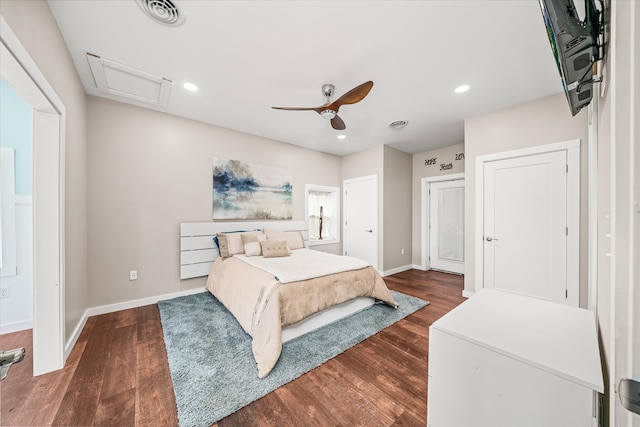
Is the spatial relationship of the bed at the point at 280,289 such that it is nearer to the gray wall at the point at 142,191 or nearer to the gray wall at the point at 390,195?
the gray wall at the point at 142,191

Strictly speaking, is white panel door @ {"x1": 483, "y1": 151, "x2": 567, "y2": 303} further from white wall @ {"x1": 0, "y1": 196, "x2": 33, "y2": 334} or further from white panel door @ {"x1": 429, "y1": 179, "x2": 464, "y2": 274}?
white wall @ {"x1": 0, "y1": 196, "x2": 33, "y2": 334}

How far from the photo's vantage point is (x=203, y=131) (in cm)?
345

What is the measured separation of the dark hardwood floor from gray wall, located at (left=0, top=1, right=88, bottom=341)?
1.39 feet

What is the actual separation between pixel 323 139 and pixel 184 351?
3.62 m

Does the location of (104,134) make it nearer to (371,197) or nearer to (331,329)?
(331,329)

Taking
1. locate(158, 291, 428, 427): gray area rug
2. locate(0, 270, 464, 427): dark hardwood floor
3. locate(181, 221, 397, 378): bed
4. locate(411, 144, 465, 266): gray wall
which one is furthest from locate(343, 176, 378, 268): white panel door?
locate(0, 270, 464, 427): dark hardwood floor

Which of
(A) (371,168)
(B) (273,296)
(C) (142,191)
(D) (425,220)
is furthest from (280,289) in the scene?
(D) (425,220)

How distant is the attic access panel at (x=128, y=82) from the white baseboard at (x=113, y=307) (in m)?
2.51

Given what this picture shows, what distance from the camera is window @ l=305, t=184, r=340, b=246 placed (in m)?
5.10

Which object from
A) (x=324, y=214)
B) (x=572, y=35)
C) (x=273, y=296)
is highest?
(x=572, y=35)

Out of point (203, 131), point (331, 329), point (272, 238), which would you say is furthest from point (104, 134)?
point (331, 329)

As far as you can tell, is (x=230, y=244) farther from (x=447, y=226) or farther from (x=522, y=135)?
(x=447, y=226)

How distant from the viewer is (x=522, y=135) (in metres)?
2.86

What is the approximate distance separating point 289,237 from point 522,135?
3.55 metres
